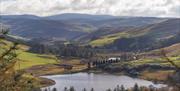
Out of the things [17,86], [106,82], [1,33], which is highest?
[1,33]

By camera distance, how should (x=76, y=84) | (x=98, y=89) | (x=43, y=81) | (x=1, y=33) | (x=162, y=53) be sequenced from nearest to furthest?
(x=162, y=53)
(x=1, y=33)
(x=98, y=89)
(x=76, y=84)
(x=43, y=81)

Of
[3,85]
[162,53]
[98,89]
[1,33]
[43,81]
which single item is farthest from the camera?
[43,81]

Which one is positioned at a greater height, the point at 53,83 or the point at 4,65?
the point at 4,65

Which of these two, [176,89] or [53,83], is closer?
[176,89]

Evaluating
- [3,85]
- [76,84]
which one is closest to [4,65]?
[3,85]

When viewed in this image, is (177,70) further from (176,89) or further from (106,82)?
(106,82)

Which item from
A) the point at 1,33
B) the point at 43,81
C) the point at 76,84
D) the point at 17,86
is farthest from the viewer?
the point at 43,81

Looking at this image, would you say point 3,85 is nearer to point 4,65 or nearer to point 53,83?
point 4,65

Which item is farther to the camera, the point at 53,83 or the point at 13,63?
the point at 53,83

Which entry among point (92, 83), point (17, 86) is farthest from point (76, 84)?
point (17, 86)
